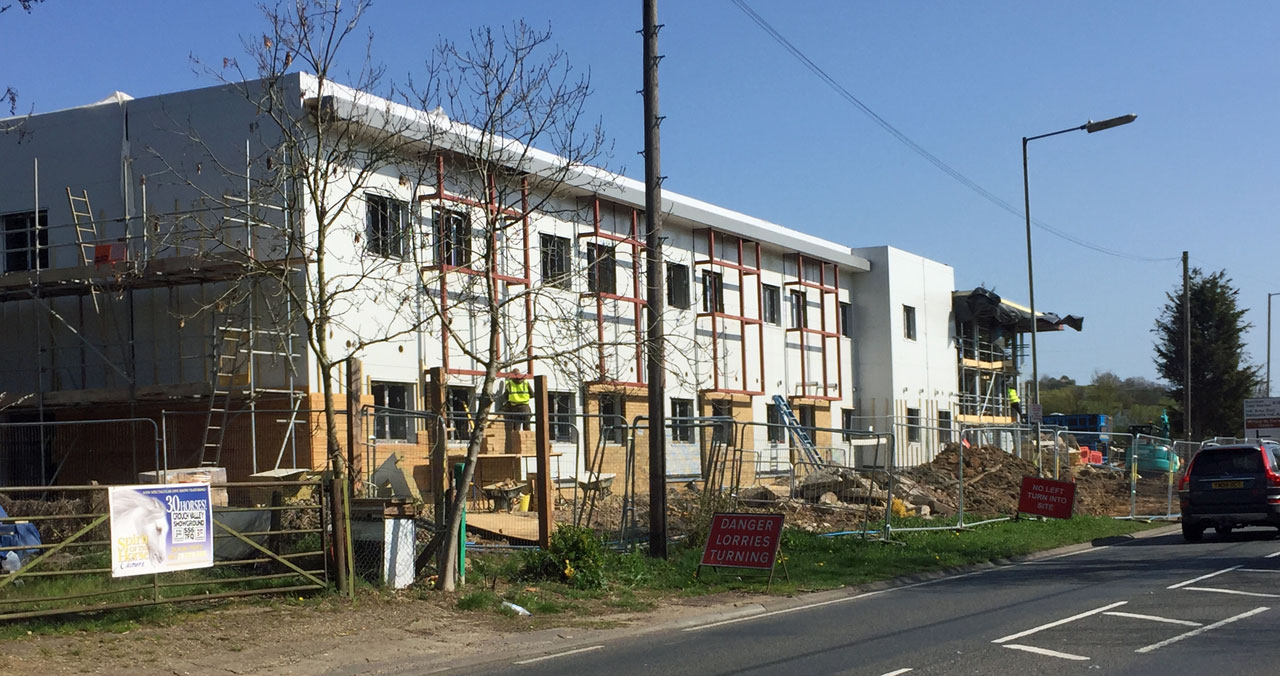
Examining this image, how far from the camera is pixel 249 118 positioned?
23.3 m

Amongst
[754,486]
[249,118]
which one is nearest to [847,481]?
[754,486]

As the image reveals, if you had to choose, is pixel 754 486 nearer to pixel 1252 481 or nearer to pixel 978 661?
pixel 1252 481

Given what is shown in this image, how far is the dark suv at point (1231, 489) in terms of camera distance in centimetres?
2206

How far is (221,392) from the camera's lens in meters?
22.5

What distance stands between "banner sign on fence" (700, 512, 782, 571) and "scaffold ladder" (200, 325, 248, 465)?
9366mm

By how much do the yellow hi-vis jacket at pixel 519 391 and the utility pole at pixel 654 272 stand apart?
9.58 metres

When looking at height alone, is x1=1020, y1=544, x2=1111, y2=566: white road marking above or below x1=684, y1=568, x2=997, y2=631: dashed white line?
below

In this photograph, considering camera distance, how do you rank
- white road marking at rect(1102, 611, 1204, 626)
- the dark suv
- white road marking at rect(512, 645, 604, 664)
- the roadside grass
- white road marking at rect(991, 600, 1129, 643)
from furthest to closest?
the dark suv → the roadside grass → white road marking at rect(1102, 611, 1204, 626) → white road marking at rect(991, 600, 1129, 643) → white road marking at rect(512, 645, 604, 664)

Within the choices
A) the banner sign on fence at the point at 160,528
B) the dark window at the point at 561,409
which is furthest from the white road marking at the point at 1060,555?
the banner sign on fence at the point at 160,528

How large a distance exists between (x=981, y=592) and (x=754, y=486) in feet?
24.3

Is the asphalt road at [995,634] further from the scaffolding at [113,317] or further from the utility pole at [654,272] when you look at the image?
the scaffolding at [113,317]

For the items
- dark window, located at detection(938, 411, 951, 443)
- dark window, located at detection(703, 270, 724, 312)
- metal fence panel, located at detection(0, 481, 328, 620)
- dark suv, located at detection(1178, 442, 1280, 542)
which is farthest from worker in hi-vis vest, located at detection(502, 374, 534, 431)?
dark window, located at detection(938, 411, 951, 443)

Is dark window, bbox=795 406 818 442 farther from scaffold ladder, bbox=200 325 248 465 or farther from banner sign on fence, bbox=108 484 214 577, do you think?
banner sign on fence, bbox=108 484 214 577

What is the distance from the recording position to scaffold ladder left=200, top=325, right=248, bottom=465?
21500mm
